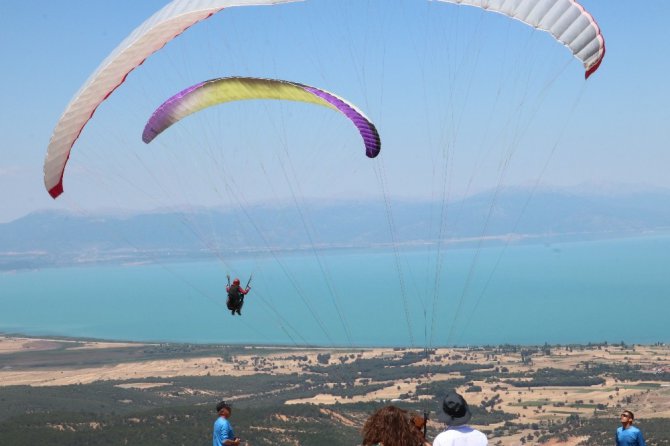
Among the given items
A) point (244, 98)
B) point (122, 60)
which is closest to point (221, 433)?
point (122, 60)

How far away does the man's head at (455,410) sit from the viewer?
7.25 m

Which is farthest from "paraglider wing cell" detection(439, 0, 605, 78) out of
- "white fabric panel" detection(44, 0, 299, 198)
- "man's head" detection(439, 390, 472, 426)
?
"man's head" detection(439, 390, 472, 426)

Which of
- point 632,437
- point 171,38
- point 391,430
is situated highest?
point 171,38

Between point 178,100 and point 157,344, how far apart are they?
556ft

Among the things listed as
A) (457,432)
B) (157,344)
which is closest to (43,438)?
(457,432)

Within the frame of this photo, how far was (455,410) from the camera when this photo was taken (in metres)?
7.25

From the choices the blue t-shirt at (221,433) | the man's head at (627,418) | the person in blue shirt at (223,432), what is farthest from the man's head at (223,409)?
the man's head at (627,418)

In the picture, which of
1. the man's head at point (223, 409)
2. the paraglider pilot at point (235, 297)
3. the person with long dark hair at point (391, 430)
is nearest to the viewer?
the person with long dark hair at point (391, 430)

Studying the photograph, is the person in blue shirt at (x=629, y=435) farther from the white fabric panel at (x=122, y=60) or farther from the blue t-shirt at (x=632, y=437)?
the white fabric panel at (x=122, y=60)

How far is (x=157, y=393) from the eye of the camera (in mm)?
94188

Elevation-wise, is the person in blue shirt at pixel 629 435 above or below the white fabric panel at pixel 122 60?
below

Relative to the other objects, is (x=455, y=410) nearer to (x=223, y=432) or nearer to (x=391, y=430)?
(x=391, y=430)

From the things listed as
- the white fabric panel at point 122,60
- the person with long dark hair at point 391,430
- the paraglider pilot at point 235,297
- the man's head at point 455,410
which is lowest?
the person with long dark hair at point 391,430

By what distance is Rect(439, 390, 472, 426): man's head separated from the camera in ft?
23.8
